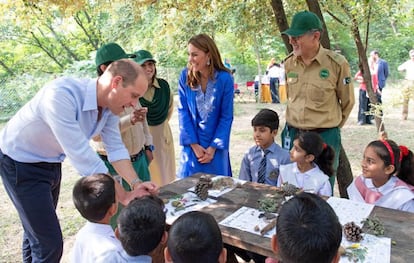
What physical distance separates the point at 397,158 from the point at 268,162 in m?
0.93

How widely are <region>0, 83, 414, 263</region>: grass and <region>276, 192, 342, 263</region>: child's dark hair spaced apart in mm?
2512

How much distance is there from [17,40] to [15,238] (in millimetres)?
16506

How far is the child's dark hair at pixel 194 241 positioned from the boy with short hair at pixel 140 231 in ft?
0.60

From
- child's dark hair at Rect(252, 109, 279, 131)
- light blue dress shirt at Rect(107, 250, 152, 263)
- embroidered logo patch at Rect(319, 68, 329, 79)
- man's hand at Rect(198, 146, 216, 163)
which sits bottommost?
light blue dress shirt at Rect(107, 250, 152, 263)

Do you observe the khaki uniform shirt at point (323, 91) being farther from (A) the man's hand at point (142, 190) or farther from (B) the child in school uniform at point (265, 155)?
(A) the man's hand at point (142, 190)

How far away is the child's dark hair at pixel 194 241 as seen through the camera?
1.35 metres

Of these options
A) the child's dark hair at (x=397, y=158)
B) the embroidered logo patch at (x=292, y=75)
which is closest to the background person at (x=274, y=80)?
the embroidered logo patch at (x=292, y=75)

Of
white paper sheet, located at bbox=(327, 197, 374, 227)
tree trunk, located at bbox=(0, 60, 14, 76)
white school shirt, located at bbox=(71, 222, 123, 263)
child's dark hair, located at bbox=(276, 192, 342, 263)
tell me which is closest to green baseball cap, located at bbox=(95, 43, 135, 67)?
white school shirt, located at bbox=(71, 222, 123, 263)

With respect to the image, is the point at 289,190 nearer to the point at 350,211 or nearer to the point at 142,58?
the point at 350,211

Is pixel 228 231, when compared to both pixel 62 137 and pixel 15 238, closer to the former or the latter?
pixel 62 137

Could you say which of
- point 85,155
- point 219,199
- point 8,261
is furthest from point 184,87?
point 8,261

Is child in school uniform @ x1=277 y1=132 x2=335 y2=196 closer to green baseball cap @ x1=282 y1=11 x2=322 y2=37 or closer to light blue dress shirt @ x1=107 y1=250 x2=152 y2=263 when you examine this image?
green baseball cap @ x1=282 y1=11 x2=322 y2=37

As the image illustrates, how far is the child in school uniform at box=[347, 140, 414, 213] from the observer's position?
2348 millimetres

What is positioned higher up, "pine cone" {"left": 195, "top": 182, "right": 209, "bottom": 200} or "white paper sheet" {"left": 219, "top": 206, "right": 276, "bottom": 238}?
"pine cone" {"left": 195, "top": 182, "right": 209, "bottom": 200}
